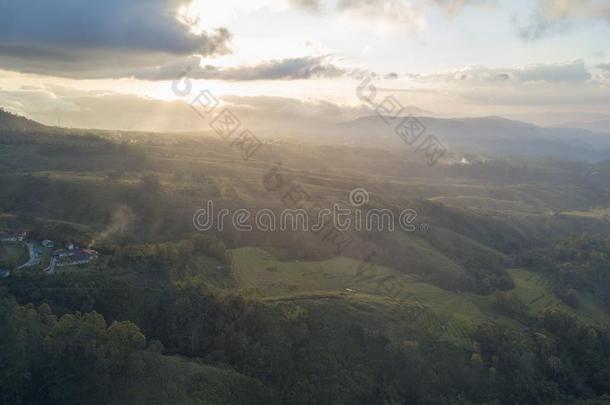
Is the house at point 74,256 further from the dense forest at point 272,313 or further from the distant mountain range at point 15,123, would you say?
the distant mountain range at point 15,123

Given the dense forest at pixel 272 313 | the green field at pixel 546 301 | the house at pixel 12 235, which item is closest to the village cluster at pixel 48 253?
the house at pixel 12 235

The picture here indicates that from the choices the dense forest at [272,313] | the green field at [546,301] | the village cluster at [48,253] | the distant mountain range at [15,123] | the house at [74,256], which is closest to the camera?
the dense forest at [272,313]

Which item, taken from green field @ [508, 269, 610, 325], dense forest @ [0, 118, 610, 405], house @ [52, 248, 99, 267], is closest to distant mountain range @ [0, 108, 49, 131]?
dense forest @ [0, 118, 610, 405]

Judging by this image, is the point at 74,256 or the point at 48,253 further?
the point at 48,253

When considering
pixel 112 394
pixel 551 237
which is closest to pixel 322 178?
pixel 551 237

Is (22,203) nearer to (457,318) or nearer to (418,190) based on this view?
(457,318)

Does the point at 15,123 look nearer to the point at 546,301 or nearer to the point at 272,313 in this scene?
the point at 272,313

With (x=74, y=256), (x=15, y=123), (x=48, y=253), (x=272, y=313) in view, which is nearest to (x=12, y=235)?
(x=48, y=253)
